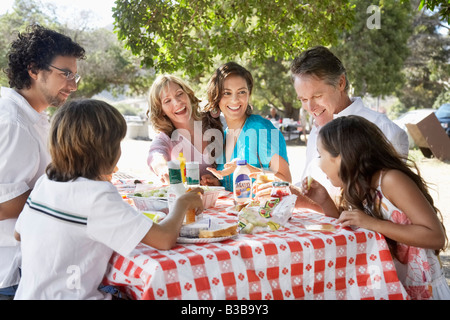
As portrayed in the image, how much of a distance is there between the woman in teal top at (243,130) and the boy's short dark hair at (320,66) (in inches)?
22.9

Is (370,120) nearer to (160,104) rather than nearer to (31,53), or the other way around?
(160,104)

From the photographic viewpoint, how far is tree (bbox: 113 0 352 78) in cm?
502

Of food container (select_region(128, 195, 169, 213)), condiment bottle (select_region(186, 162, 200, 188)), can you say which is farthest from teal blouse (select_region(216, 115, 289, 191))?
food container (select_region(128, 195, 169, 213))

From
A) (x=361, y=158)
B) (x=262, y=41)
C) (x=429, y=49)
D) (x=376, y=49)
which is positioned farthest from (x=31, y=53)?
(x=429, y=49)

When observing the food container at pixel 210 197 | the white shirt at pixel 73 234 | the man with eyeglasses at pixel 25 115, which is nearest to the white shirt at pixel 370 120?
the food container at pixel 210 197

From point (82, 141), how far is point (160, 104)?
194 cm

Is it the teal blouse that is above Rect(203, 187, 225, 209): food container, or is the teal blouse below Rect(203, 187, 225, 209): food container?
above

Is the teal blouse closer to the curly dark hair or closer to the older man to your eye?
the older man

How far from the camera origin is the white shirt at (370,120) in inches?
113

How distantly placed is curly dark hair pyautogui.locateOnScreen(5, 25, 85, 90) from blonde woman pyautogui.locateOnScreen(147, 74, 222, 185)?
43.9 inches

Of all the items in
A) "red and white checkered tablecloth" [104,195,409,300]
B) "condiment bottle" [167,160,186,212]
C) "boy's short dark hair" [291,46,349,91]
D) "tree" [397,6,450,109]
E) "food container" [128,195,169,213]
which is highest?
"tree" [397,6,450,109]

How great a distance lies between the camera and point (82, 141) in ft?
6.16

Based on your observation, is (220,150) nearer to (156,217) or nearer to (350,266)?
(156,217)
